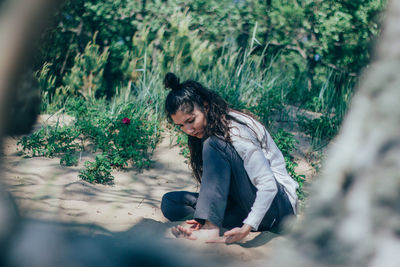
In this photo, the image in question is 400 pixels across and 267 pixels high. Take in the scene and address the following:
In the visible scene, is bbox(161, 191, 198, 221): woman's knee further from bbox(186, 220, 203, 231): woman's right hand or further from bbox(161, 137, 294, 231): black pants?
bbox(161, 137, 294, 231): black pants

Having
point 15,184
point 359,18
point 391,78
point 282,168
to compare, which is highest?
point 359,18

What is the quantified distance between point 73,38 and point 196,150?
14.0ft

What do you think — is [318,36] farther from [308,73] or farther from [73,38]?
[73,38]

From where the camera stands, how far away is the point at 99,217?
2.38 m

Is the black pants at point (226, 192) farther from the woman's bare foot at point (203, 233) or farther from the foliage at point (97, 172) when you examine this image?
the foliage at point (97, 172)

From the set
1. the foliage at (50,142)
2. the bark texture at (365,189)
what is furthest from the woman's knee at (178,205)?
the bark texture at (365,189)

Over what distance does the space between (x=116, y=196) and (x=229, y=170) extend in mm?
1120

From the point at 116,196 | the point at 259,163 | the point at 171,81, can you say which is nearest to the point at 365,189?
the point at 259,163

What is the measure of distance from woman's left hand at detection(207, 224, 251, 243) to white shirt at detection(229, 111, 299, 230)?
0.12 ft

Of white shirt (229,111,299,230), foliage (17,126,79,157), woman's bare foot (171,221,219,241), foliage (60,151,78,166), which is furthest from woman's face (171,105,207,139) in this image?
foliage (17,126,79,157)

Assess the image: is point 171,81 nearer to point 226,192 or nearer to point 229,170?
point 229,170

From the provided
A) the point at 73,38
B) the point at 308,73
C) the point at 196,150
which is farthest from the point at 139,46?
the point at 196,150

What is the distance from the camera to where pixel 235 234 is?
2.12m

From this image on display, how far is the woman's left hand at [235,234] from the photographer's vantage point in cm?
211
